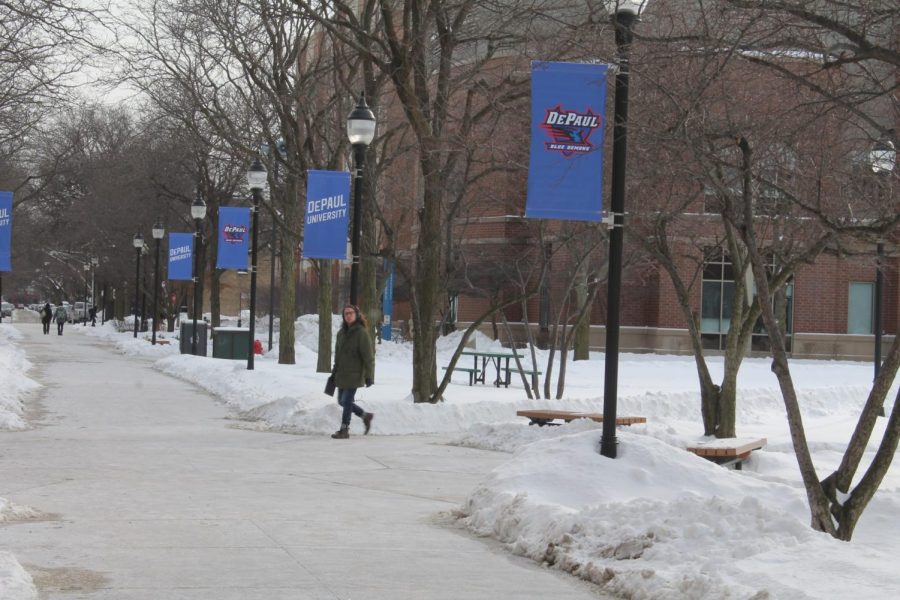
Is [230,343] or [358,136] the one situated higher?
[358,136]

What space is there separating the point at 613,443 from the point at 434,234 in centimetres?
967

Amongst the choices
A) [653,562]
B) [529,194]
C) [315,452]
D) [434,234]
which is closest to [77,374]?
[434,234]

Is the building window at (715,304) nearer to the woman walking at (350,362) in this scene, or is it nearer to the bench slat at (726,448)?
the woman walking at (350,362)

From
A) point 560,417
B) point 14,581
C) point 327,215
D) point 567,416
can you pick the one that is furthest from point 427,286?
point 14,581

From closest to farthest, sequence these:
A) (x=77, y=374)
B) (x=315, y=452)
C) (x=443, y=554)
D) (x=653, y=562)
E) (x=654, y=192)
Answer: (x=653, y=562) < (x=443, y=554) < (x=315, y=452) < (x=654, y=192) < (x=77, y=374)

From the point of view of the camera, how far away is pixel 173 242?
40.8 m

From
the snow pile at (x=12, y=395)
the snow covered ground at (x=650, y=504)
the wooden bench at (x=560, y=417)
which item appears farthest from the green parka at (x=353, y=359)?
the snow pile at (x=12, y=395)

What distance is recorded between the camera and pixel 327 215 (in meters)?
20.6

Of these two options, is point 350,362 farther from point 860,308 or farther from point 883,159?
point 860,308

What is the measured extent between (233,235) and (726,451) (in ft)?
65.0

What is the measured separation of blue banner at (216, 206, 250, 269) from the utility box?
29.7ft

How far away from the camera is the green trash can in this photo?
121ft

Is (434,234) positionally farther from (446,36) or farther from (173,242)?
(173,242)

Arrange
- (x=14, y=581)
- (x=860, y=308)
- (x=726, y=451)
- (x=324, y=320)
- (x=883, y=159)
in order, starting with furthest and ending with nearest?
1. (x=860, y=308)
2. (x=324, y=320)
3. (x=726, y=451)
4. (x=883, y=159)
5. (x=14, y=581)
